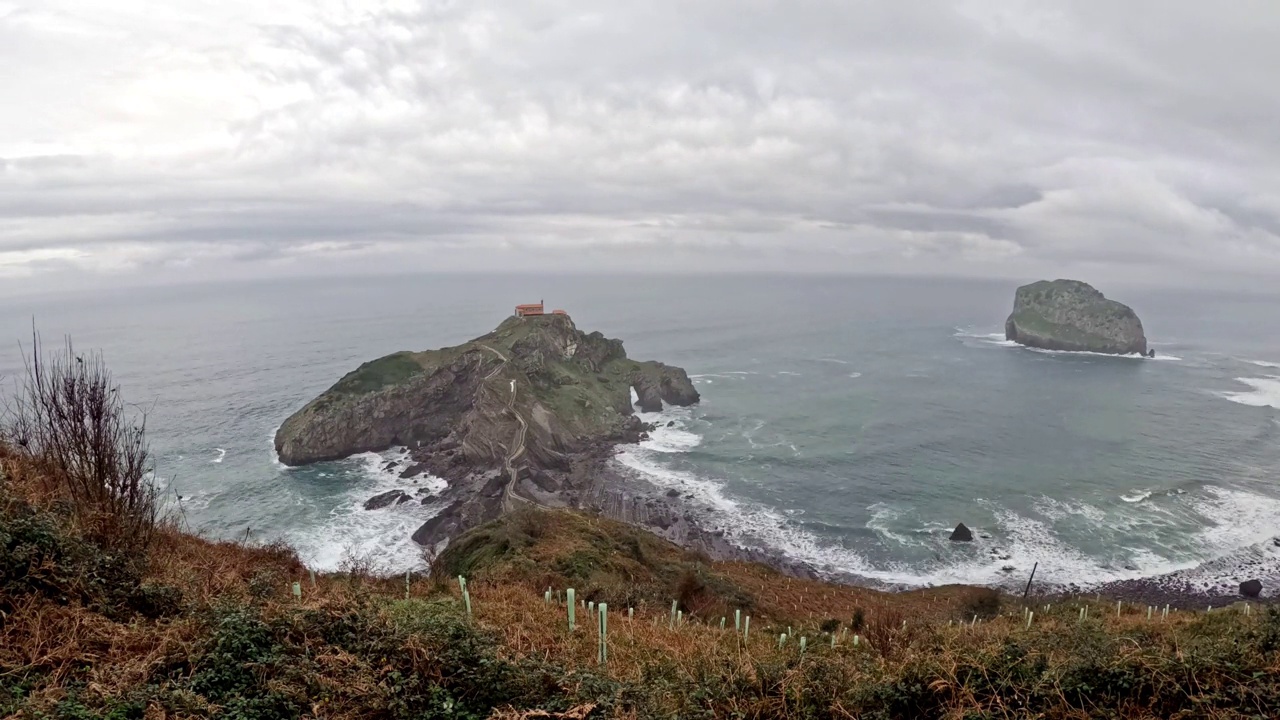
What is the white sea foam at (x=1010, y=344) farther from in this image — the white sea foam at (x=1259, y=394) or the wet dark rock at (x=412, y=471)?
Result: the wet dark rock at (x=412, y=471)

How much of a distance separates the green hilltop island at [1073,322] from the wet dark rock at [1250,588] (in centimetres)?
10181

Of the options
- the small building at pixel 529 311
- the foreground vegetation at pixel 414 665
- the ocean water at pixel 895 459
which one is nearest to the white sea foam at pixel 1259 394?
the ocean water at pixel 895 459

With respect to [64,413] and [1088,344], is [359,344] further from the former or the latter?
[1088,344]

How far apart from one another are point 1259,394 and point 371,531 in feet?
386

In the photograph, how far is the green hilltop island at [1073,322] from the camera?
121 meters

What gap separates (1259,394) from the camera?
277ft

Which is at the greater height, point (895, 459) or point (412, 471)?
point (895, 459)

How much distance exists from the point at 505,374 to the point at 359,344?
7338 centimetres

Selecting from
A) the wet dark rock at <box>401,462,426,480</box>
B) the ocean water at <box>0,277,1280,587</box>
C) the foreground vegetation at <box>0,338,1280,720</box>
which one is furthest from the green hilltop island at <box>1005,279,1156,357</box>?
the foreground vegetation at <box>0,338,1280,720</box>

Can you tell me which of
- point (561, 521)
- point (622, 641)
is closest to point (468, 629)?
point (622, 641)

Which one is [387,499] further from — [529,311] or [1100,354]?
[1100,354]

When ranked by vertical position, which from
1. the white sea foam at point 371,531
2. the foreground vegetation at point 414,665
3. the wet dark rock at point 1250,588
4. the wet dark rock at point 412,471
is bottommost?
the white sea foam at point 371,531

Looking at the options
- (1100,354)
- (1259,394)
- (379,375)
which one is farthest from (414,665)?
(1100,354)

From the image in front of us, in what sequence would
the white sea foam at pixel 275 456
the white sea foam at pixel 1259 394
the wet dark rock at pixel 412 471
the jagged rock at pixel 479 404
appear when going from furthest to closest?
the white sea foam at pixel 1259 394, the jagged rock at pixel 479 404, the white sea foam at pixel 275 456, the wet dark rock at pixel 412 471
